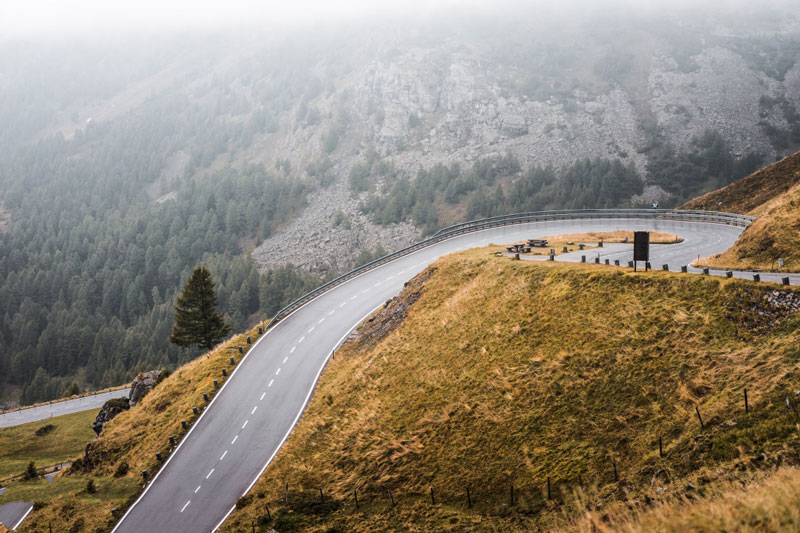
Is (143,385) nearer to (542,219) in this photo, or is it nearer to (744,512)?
(744,512)

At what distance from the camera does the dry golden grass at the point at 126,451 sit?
25.5 metres

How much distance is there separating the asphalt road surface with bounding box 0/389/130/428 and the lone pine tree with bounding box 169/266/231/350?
82.7ft

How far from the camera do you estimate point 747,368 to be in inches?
616

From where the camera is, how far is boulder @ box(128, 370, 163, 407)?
145 feet

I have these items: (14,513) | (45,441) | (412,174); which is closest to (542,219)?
(14,513)

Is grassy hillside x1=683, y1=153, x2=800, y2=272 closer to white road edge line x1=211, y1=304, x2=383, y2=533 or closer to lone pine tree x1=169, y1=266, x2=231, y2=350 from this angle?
white road edge line x1=211, y1=304, x2=383, y2=533

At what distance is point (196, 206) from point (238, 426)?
512ft

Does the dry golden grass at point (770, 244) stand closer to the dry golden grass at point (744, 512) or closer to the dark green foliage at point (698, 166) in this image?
the dry golden grass at point (744, 512)

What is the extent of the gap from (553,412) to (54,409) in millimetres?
73475

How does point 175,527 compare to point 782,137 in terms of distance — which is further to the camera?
point 782,137

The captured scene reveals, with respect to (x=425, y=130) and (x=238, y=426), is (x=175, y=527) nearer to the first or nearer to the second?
(x=238, y=426)

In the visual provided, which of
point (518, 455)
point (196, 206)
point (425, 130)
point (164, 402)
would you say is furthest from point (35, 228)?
point (518, 455)

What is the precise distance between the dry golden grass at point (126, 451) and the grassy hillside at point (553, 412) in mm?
8565

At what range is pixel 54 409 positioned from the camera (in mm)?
68000
